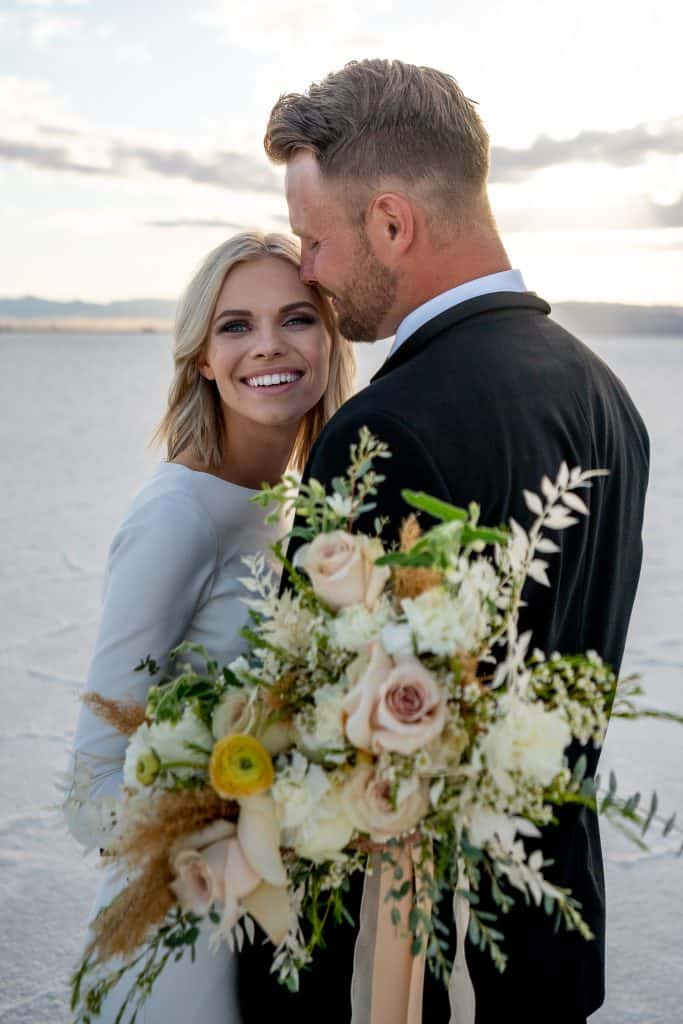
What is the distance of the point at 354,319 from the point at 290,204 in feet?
0.85

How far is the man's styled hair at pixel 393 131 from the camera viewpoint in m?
2.01

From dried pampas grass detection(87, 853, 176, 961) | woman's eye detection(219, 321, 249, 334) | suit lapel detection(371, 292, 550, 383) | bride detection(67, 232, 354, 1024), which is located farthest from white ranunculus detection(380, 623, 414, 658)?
woman's eye detection(219, 321, 249, 334)

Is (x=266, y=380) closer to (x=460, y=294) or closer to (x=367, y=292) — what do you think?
(x=367, y=292)

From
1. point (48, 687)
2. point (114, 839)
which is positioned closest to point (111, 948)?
point (114, 839)

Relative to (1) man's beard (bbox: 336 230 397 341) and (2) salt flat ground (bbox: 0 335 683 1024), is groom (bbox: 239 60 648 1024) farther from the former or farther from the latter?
(2) salt flat ground (bbox: 0 335 683 1024)

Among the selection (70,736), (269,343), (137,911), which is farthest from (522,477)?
(70,736)

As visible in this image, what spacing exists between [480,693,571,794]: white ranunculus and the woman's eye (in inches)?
63.9

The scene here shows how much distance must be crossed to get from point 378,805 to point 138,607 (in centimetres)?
108

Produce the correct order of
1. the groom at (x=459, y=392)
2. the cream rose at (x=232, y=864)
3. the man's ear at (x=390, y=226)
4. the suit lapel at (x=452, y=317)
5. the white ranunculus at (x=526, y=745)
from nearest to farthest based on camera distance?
the white ranunculus at (x=526, y=745) → the cream rose at (x=232, y=864) → the groom at (x=459, y=392) → the suit lapel at (x=452, y=317) → the man's ear at (x=390, y=226)

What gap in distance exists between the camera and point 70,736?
17.7 feet

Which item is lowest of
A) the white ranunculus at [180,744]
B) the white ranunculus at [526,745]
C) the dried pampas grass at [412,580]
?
the white ranunculus at [180,744]

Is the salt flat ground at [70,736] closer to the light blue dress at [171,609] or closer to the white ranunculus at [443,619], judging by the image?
the light blue dress at [171,609]

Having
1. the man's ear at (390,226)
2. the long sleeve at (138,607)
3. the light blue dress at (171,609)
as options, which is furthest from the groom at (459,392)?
the long sleeve at (138,607)

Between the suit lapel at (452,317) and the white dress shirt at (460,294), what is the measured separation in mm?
53
